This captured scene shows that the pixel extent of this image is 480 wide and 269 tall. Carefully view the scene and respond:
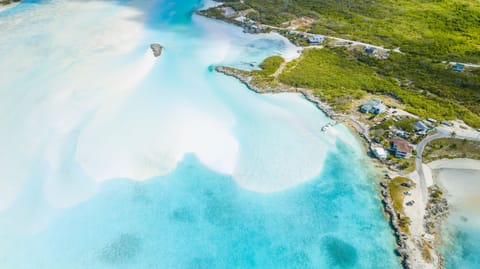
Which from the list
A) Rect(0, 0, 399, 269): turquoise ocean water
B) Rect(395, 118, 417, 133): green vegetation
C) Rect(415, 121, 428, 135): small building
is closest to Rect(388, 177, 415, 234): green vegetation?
Rect(0, 0, 399, 269): turquoise ocean water

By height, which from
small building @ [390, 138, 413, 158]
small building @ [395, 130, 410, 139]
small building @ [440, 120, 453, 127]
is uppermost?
small building @ [440, 120, 453, 127]

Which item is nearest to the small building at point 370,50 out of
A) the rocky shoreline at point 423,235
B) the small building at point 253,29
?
the small building at point 253,29

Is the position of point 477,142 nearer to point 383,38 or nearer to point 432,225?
point 432,225

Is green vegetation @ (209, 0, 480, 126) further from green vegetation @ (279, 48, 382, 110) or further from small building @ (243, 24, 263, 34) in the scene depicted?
small building @ (243, 24, 263, 34)

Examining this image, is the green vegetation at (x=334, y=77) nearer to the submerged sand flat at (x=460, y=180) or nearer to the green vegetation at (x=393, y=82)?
the green vegetation at (x=393, y=82)

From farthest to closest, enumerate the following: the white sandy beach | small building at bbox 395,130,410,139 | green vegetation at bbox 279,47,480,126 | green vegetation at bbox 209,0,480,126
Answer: green vegetation at bbox 209,0,480,126 < green vegetation at bbox 279,47,480,126 < small building at bbox 395,130,410,139 < the white sandy beach

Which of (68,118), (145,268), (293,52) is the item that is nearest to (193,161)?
(145,268)

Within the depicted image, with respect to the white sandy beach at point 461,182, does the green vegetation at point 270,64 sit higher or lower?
higher
